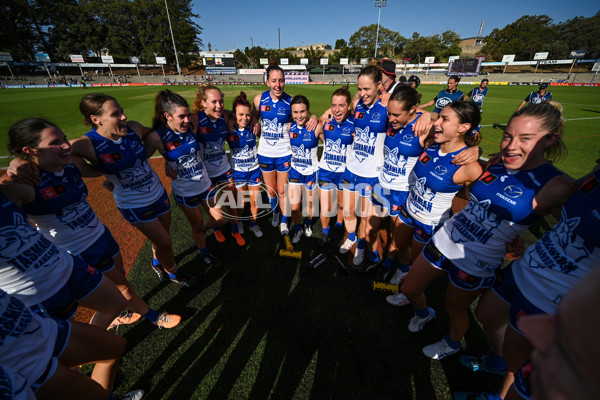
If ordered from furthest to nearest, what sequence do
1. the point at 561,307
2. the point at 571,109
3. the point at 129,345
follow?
the point at 571,109, the point at 129,345, the point at 561,307

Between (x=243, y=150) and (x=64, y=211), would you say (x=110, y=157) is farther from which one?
(x=243, y=150)

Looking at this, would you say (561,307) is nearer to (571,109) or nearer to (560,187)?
(560,187)

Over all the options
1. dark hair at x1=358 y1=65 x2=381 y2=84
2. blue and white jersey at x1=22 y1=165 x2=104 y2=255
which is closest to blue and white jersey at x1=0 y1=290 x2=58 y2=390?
blue and white jersey at x1=22 y1=165 x2=104 y2=255

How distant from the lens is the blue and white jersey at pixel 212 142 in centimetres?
410

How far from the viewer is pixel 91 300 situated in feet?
7.89

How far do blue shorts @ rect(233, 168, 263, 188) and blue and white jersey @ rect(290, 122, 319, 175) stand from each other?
836 mm

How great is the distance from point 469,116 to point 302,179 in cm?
290

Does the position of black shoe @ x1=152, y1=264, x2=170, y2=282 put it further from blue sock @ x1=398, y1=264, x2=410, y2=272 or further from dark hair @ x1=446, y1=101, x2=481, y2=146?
dark hair @ x1=446, y1=101, x2=481, y2=146

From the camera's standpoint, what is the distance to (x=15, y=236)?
1847mm

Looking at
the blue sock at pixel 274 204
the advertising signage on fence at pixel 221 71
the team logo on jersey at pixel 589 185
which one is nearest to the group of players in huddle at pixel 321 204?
the team logo on jersey at pixel 589 185

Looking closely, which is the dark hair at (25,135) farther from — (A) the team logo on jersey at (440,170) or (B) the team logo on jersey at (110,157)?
(A) the team logo on jersey at (440,170)

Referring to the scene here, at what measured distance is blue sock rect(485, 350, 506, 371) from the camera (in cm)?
259

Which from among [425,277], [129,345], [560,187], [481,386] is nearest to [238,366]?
[129,345]

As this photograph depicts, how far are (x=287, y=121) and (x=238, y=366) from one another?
159 inches
